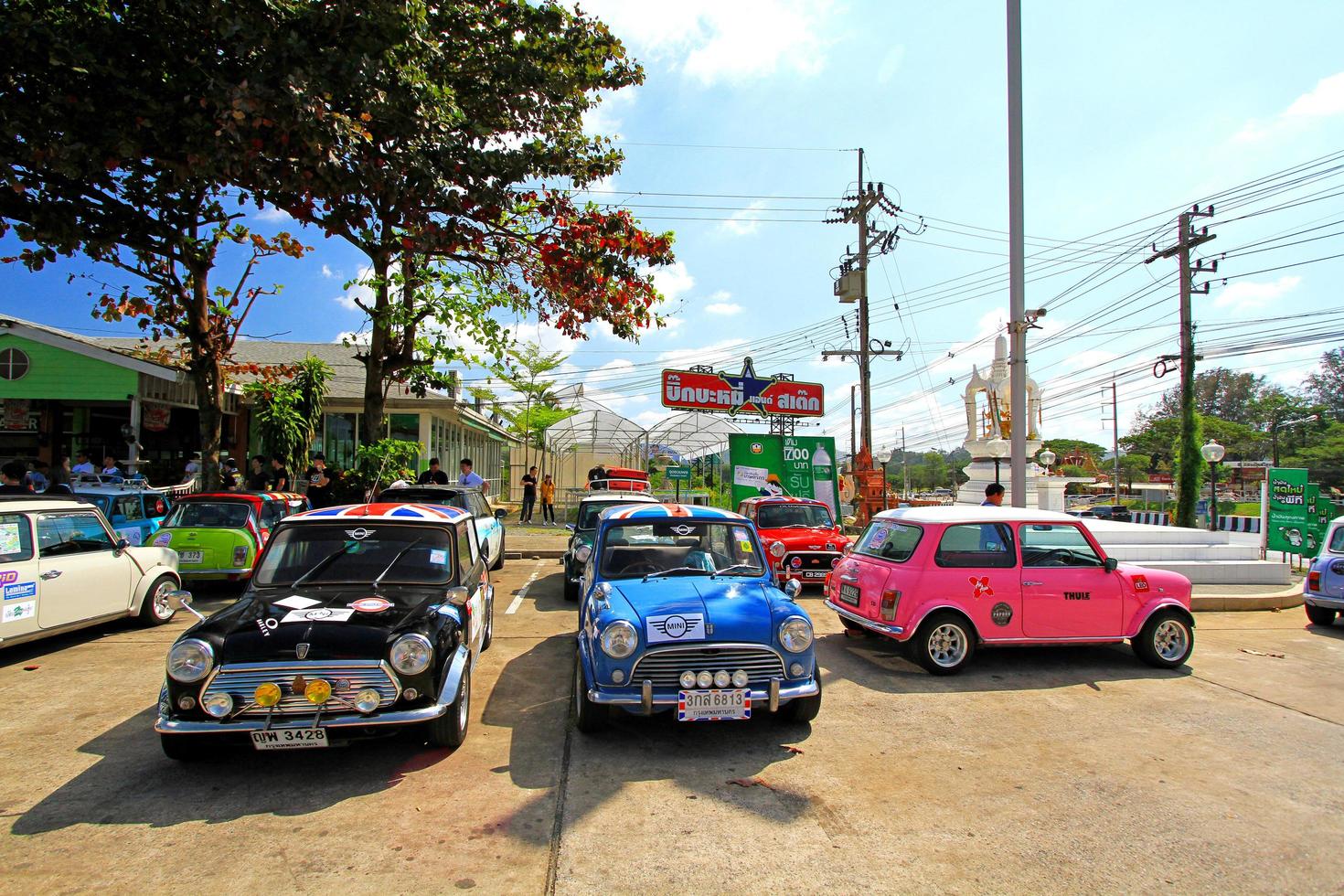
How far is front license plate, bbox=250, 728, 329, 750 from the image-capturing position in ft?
13.7

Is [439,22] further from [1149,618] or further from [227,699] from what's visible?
[1149,618]

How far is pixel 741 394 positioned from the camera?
2206cm

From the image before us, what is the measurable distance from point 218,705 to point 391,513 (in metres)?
2.23

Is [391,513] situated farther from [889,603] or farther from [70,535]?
[889,603]

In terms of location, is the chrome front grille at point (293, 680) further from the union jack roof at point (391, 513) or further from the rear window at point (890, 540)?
the rear window at point (890, 540)

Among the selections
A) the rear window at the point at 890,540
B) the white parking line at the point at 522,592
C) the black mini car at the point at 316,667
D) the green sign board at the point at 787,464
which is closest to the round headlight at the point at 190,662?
the black mini car at the point at 316,667

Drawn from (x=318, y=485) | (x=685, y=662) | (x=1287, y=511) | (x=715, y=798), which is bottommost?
(x=715, y=798)

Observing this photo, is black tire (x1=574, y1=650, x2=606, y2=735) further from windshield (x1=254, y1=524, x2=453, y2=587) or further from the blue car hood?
windshield (x1=254, y1=524, x2=453, y2=587)

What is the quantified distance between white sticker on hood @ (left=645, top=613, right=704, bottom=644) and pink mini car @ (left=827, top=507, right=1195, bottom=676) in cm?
292

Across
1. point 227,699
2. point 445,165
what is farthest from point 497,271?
point 227,699

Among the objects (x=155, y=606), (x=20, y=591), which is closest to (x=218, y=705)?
(x=20, y=591)

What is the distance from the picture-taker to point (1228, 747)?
5.28m

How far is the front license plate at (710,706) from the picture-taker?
481 centimetres

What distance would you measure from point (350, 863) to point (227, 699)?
4.66ft
